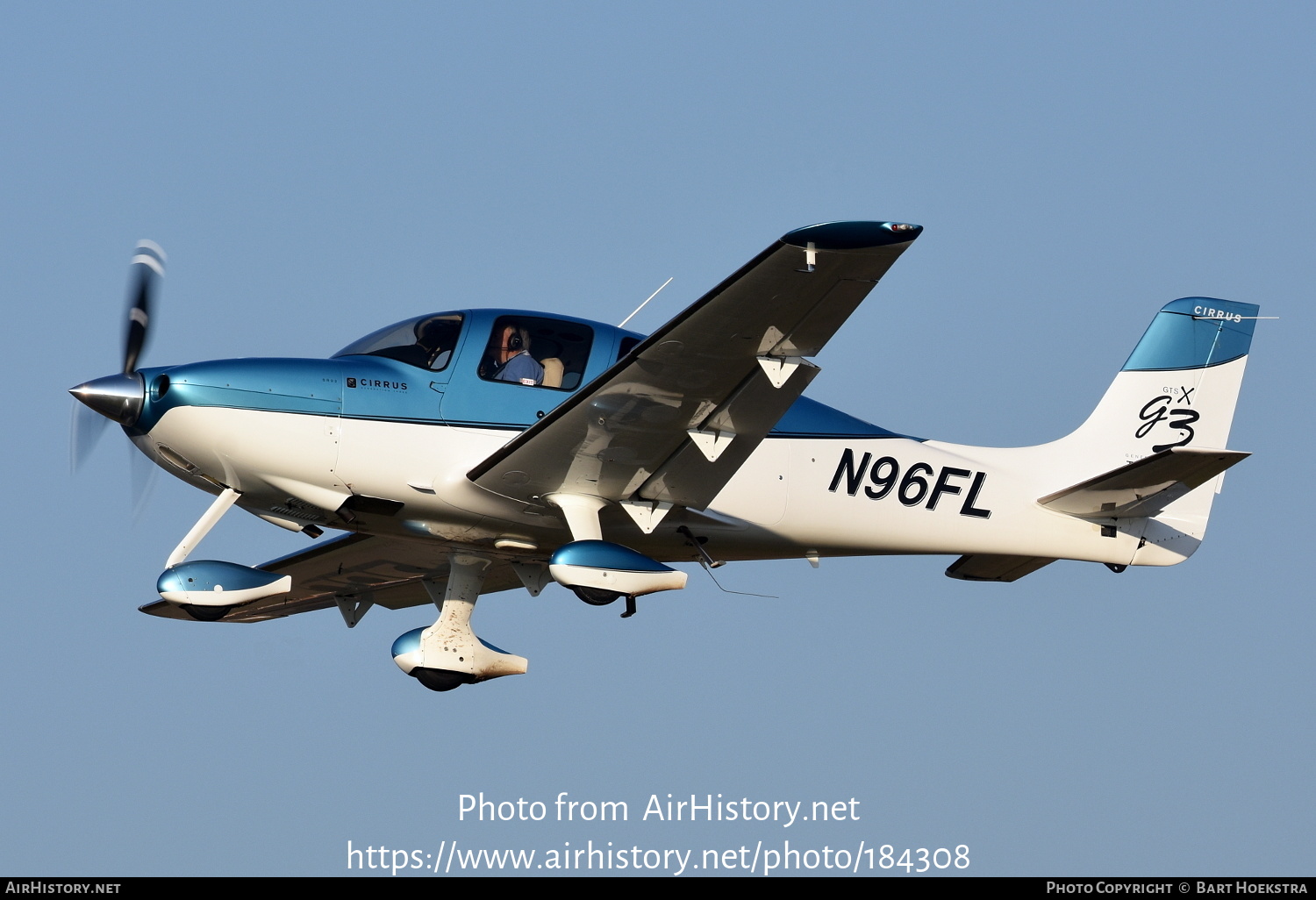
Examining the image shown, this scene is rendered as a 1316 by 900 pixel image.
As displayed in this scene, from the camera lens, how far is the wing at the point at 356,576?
13.7 metres

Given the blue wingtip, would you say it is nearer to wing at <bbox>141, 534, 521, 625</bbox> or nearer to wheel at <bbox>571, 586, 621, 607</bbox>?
wheel at <bbox>571, 586, 621, 607</bbox>

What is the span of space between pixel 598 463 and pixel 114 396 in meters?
3.51

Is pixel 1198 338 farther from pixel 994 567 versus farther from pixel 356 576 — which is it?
pixel 356 576

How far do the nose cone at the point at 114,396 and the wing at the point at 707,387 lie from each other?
244cm

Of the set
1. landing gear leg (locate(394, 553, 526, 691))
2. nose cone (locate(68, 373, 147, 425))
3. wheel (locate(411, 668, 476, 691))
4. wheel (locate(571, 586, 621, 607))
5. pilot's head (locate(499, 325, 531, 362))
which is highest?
pilot's head (locate(499, 325, 531, 362))

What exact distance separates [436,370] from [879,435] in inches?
153

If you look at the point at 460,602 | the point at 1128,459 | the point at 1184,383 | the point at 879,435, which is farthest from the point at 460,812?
the point at 1184,383

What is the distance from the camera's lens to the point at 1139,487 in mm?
13102

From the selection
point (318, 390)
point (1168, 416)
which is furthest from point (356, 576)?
point (1168, 416)

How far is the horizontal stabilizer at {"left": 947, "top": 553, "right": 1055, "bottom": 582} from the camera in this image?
13.6m

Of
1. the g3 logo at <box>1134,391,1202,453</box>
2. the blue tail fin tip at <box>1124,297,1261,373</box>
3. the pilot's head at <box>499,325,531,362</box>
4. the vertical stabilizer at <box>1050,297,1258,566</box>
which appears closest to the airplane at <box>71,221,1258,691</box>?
the pilot's head at <box>499,325,531,362</box>

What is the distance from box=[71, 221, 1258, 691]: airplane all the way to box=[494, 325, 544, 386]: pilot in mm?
15

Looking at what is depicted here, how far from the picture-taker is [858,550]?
12977 millimetres
